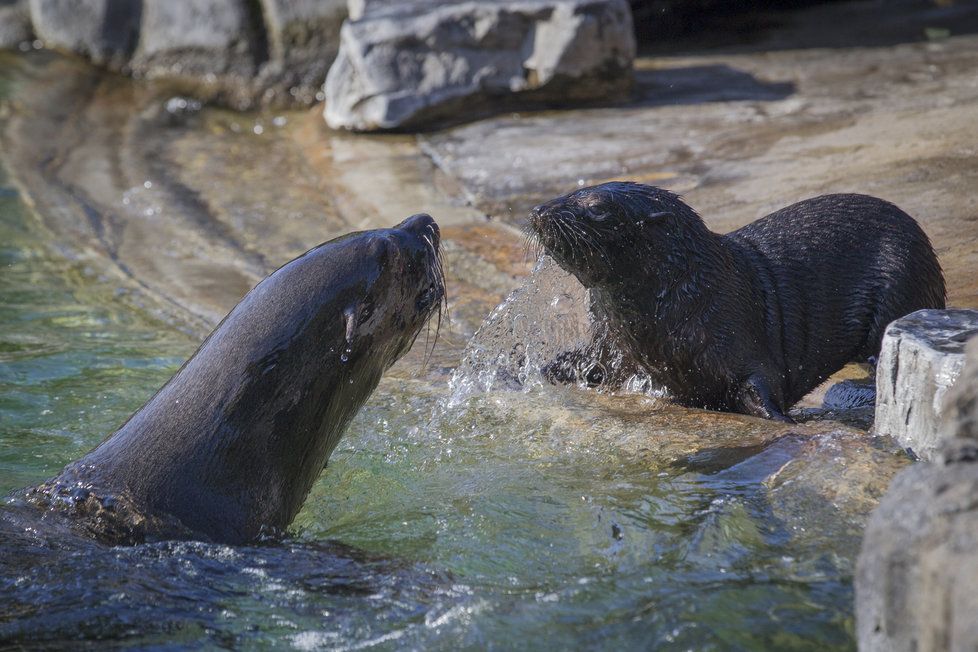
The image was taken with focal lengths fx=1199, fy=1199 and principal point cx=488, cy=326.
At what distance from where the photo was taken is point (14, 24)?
12836 millimetres

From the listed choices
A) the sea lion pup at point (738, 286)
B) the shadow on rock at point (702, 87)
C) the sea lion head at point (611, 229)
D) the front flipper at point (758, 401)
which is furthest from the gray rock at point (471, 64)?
the front flipper at point (758, 401)

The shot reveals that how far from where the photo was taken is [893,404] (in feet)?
12.7

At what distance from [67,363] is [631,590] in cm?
394

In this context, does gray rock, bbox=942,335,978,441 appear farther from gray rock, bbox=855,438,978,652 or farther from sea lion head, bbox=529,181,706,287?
sea lion head, bbox=529,181,706,287

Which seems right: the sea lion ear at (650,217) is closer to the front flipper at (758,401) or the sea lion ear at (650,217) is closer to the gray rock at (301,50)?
the front flipper at (758,401)

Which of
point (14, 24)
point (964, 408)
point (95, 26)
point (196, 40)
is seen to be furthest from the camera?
point (14, 24)

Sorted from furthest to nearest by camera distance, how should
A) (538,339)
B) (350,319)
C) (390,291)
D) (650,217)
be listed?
1. (538,339)
2. (650,217)
3. (390,291)
4. (350,319)

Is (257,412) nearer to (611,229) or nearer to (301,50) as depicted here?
(611,229)

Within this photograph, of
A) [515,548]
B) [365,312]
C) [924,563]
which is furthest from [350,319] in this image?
[924,563]

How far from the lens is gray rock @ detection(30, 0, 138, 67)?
12242 millimetres

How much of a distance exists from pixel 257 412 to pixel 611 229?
5.59ft

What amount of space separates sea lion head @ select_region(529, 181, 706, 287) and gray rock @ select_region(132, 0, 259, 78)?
303 inches

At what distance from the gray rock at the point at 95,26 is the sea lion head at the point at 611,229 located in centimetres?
877

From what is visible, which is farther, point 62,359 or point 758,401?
point 62,359
